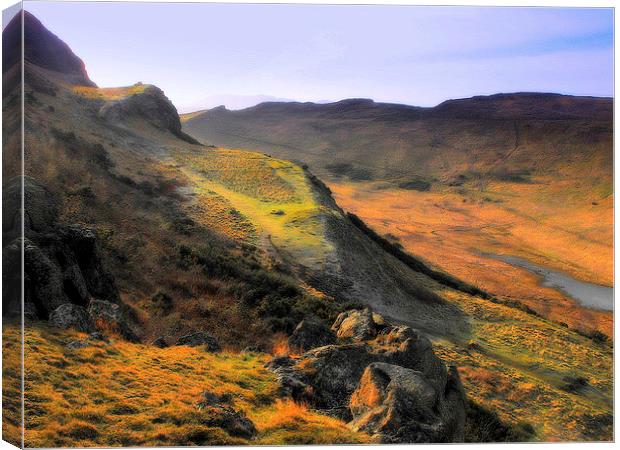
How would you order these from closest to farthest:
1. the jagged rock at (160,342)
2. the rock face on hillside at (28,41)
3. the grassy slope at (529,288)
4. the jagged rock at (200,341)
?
1. the rock face on hillside at (28,41)
2. the jagged rock at (160,342)
3. the jagged rock at (200,341)
4. the grassy slope at (529,288)

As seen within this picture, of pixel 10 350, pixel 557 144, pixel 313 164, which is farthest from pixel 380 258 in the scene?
pixel 313 164

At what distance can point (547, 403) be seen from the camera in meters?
13.0

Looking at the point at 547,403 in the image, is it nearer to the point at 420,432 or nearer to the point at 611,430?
the point at 611,430

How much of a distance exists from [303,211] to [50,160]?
1050 cm

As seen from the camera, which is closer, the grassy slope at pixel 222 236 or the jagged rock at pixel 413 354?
the jagged rock at pixel 413 354

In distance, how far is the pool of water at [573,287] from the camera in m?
17.8

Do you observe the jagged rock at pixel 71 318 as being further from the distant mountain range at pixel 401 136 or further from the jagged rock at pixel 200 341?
the distant mountain range at pixel 401 136

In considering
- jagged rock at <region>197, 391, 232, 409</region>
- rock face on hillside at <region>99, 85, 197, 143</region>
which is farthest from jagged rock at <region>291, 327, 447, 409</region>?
rock face on hillside at <region>99, 85, 197, 143</region>

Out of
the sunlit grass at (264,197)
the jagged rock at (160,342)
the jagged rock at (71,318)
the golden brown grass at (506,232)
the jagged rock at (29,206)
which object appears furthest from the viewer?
the sunlit grass at (264,197)

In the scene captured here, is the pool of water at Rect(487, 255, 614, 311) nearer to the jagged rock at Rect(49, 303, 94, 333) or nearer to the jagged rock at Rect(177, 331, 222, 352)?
the jagged rock at Rect(177, 331, 222, 352)

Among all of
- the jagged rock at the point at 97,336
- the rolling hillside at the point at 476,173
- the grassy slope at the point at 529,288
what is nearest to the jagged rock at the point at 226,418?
the jagged rock at the point at 97,336

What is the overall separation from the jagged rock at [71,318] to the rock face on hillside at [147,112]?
769 inches

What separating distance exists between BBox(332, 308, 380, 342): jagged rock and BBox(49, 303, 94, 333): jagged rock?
18.9ft

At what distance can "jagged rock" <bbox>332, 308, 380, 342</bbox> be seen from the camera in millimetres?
13102
